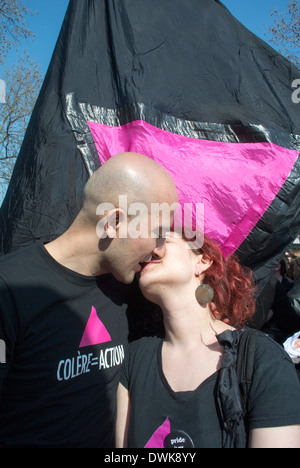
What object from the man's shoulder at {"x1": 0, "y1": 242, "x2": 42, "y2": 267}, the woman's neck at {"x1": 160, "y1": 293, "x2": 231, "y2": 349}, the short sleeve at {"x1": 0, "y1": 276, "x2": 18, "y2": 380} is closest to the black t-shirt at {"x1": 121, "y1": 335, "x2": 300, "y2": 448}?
the woman's neck at {"x1": 160, "y1": 293, "x2": 231, "y2": 349}

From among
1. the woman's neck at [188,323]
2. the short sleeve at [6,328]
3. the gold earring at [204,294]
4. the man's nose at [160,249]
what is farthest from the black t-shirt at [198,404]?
the short sleeve at [6,328]

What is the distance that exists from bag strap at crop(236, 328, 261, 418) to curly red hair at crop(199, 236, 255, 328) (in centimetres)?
35

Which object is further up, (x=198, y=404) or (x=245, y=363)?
(x=245, y=363)

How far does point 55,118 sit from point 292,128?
1.38 meters

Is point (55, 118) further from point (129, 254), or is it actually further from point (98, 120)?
point (129, 254)

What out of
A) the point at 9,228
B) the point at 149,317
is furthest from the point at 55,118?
the point at 149,317

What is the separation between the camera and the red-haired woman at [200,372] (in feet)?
4.22

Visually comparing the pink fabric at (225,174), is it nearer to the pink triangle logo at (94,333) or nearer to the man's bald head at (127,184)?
the man's bald head at (127,184)

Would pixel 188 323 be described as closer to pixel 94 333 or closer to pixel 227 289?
pixel 227 289

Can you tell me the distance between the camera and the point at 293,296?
249 centimetres

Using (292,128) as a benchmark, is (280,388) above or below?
below

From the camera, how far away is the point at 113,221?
1.58 metres

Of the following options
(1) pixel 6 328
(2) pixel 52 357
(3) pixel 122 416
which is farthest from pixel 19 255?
(3) pixel 122 416

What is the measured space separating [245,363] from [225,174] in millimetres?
1055
